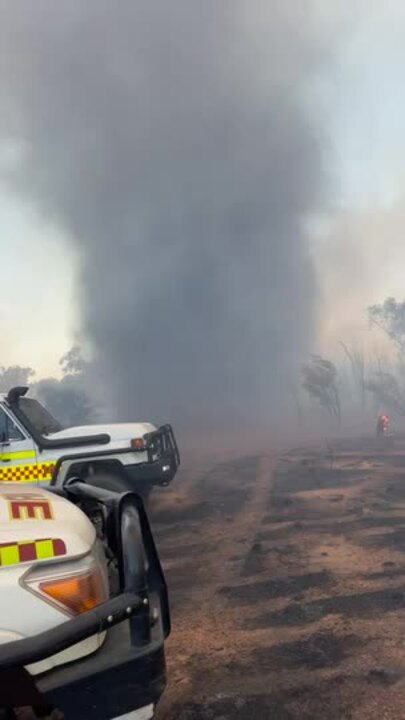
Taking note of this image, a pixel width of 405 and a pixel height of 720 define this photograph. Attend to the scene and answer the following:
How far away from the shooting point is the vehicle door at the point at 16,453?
7391mm

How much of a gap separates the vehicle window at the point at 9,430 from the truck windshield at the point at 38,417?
225 millimetres

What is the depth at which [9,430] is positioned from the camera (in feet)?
24.7

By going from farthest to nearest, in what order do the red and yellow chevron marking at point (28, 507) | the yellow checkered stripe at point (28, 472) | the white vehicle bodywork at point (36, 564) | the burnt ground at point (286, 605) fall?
the yellow checkered stripe at point (28, 472)
the burnt ground at point (286, 605)
the red and yellow chevron marking at point (28, 507)
the white vehicle bodywork at point (36, 564)

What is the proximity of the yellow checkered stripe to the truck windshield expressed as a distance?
1.66 ft

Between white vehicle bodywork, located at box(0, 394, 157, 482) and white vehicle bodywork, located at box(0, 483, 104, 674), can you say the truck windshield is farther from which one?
white vehicle bodywork, located at box(0, 483, 104, 674)

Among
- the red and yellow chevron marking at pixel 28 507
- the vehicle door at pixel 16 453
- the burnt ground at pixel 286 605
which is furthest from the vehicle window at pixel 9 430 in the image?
the red and yellow chevron marking at pixel 28 507

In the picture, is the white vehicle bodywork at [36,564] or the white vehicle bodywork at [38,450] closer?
the white vehicle bodywork at [36,564]

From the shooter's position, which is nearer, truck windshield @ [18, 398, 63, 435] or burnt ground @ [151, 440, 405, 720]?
burnt ground @ [151, 440, 405, 720]

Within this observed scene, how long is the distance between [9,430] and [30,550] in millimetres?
5754

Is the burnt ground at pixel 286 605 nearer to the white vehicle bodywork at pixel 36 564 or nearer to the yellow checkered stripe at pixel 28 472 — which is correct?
the white vehicle bodywork at pixel 36 564

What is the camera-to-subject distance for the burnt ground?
11.0ft

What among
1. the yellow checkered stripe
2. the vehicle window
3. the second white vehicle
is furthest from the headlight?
the vehicle window

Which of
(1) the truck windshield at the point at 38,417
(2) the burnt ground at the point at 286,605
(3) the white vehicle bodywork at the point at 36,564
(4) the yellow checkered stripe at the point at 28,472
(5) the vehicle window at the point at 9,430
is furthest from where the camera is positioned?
(1) the truck windshield at the point at 38,417

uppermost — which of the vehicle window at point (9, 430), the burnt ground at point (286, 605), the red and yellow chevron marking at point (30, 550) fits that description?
the vehicle window at point (9, 430)
